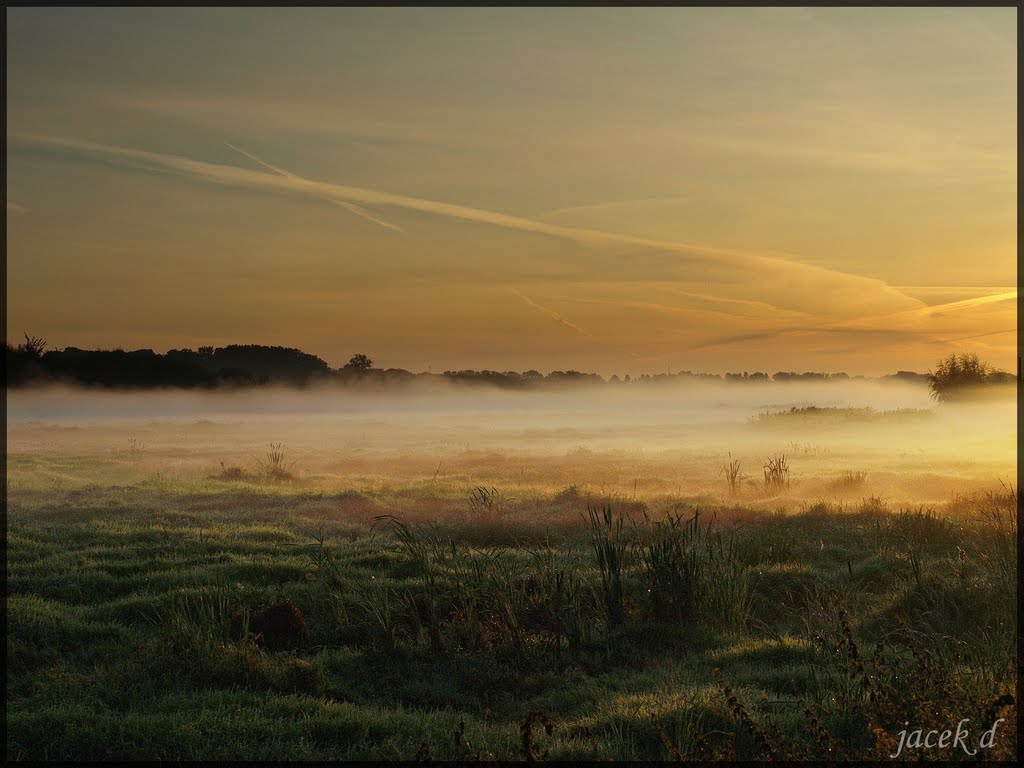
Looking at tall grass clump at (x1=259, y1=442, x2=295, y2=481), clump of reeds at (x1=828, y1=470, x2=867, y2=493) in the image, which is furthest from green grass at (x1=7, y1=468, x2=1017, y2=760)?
tall grass clump at (x1=259, y1=442, x2=295, y2=481)

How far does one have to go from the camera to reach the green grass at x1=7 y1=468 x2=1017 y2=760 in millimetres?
6594

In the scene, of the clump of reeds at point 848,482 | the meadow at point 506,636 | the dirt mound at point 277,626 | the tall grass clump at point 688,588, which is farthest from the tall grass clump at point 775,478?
the dirt mound at point 277,626

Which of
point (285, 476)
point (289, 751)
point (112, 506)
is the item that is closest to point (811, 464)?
point (285, 476)

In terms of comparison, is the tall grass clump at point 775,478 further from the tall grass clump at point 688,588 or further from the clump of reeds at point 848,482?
the tall grass clump at point 688,588

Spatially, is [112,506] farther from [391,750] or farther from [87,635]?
[391,750]

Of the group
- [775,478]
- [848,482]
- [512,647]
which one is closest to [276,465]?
[775,478]

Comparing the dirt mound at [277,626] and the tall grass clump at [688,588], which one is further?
the tall grass clump at [688,588]

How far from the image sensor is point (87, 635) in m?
10.1

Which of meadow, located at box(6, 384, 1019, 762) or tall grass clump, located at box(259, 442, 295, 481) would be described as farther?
tall grass clump, located at box(259, 442, 295, 481)

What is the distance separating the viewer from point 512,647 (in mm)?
9211

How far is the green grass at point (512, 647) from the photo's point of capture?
659 cm

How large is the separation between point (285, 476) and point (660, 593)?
2133 centimetres

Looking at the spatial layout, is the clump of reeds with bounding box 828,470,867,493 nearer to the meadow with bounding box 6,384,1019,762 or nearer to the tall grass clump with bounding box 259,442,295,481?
the meadow with bounding box 6,384,1019,762

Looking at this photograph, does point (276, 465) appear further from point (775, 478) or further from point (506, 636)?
point (506, 636)
